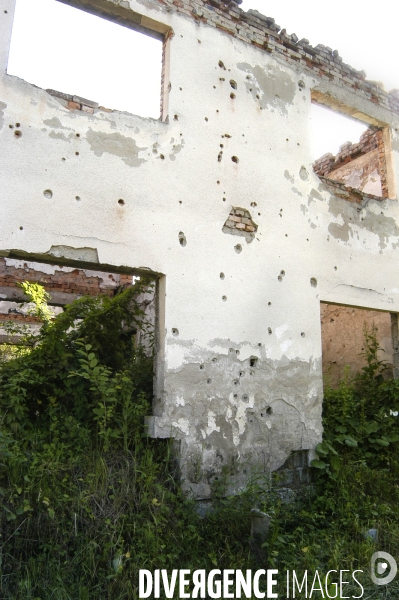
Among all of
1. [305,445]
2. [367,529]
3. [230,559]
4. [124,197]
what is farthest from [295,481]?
[124,197]

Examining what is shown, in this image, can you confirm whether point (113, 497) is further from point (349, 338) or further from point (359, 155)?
point (359, 155)

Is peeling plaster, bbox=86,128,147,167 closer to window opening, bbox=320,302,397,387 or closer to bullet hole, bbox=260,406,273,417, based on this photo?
bullet hole, bbox=260,406,273,417

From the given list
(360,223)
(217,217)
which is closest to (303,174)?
(360,223)

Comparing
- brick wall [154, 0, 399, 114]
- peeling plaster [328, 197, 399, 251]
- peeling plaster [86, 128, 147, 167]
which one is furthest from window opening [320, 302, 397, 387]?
peeling plaster [86, 128, 147, 167]

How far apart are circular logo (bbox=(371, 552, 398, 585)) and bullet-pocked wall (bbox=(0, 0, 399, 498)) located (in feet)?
4.52

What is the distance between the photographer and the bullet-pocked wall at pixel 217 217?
446cm

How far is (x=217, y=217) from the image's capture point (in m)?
5.25

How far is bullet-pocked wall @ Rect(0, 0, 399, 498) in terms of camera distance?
14.6 ft

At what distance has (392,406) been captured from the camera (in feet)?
19.9

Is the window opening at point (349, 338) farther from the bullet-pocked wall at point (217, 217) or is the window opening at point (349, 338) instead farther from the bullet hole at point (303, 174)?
the bullet hole at point (303, 174)

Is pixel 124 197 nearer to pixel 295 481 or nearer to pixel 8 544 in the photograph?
pixel 8 544

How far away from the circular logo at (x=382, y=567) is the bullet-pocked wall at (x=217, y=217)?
1376mm

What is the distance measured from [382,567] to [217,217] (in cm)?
340

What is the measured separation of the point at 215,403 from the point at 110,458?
3.90 ft
